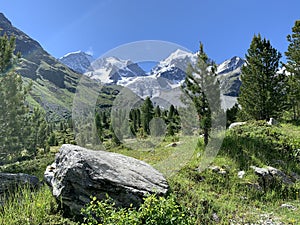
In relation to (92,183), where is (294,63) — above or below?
above

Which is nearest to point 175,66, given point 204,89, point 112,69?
point 204,89

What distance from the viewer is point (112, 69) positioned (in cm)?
1042

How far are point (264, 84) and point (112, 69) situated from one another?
14.8 m

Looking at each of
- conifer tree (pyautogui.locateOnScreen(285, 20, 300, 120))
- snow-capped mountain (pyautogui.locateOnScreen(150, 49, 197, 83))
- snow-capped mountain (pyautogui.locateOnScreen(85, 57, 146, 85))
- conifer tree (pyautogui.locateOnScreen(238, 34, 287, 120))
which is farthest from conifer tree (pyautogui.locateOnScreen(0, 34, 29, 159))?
conifer tree (pyautogui.locateOnScreen(285, 20, 300, 120))

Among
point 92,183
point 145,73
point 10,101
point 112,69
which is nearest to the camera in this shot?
point 92,183

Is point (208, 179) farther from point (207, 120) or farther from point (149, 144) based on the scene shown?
point (149, 144)

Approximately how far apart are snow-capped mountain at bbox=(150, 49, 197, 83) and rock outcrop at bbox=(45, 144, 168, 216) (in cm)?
556

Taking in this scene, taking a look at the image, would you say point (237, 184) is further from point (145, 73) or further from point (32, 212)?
point (32, 212)

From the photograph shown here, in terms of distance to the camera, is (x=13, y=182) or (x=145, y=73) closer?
(x=13, y=182)

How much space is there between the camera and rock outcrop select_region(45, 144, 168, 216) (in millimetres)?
5566

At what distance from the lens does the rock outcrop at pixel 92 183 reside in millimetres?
5566

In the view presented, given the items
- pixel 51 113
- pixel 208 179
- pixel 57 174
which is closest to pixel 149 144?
pixel 208 179

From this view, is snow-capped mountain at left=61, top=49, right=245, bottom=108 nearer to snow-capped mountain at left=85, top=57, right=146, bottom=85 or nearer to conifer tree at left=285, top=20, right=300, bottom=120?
snow-capped mountain at left=85, top=57, right=146, bottom=85

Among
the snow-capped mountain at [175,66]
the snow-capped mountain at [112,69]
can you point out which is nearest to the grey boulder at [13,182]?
the snow-capped mountain at [112,69]
